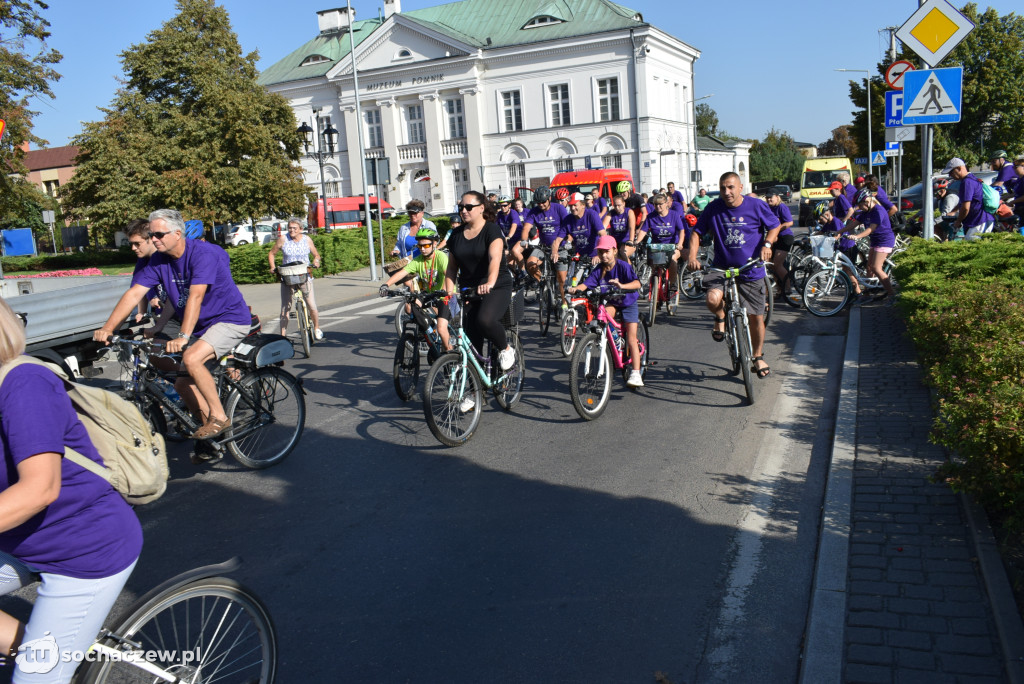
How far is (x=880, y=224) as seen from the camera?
11.6 metres

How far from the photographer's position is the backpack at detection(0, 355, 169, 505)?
270 cm

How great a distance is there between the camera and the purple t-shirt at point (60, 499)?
90.9 inches

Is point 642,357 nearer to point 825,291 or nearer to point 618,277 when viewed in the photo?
point 618,277

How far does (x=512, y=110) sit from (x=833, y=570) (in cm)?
5227

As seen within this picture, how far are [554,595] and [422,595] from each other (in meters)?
0.66

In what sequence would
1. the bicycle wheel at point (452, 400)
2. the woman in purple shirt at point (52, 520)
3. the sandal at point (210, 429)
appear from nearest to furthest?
the woman in purple shirt at point (52, 520) → the sandal at point (210, 429) → the bicycle wheel at point (452, 400)

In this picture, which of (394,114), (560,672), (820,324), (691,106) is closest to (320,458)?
(560,672)

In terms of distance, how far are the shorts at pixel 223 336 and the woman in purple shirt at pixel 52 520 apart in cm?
343

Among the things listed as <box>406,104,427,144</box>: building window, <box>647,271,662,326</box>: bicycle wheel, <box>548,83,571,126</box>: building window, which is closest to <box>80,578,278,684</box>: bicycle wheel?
<box>647,271,662,326</box>: bicycle wheel

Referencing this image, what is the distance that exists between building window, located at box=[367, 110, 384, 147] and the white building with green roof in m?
0.07

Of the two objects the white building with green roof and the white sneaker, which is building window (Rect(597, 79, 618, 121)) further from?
the white sneaker

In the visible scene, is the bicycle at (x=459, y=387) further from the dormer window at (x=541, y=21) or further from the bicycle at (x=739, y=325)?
the dormer window at (x=541, y=21)

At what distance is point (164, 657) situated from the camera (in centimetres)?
275

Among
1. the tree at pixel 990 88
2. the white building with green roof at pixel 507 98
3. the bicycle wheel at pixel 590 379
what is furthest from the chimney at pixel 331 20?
the bicycle wheel at pixel 590 379
